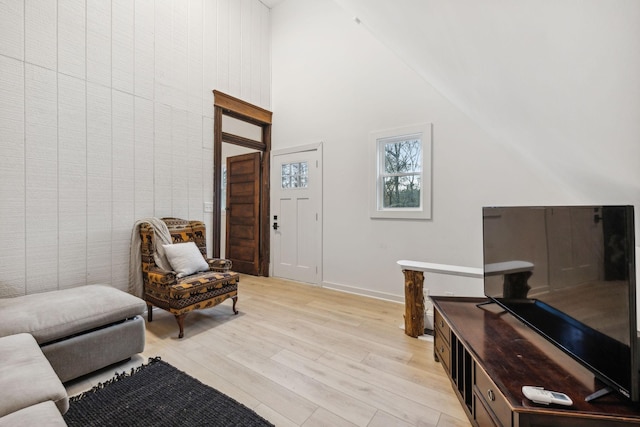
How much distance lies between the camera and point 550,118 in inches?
43.0

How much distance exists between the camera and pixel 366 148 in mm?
3662

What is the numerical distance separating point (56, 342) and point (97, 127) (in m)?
2.11

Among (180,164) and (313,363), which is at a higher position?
(180,164)

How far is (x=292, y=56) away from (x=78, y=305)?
434 centimetres

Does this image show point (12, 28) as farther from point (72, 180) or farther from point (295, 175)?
point (295, 175)

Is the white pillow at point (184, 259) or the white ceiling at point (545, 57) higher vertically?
the white ceiling at point (545, 57)

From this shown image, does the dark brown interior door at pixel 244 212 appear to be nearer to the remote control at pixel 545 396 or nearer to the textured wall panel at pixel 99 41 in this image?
the textured wall panel at pixel 99 41

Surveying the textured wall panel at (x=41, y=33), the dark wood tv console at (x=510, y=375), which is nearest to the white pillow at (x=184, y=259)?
the textured wall panel at (x=41, y=33)

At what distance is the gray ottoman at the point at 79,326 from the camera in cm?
171

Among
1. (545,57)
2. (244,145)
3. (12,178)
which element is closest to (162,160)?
(12,178)

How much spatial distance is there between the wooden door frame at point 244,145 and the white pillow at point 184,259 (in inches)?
32.8

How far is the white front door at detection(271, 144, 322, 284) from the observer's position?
414 cm

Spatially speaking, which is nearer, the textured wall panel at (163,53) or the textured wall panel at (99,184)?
the textured wall panel at (99,184)

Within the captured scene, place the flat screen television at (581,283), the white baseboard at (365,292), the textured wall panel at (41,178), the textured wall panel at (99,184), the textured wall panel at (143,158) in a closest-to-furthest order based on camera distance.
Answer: the flat screen television at (581,283) < the textured wall panel at (41,178) < the textured wall panel at (99,184) < the textured wall panel at (143,158) < the white baseboard at (365,292)
